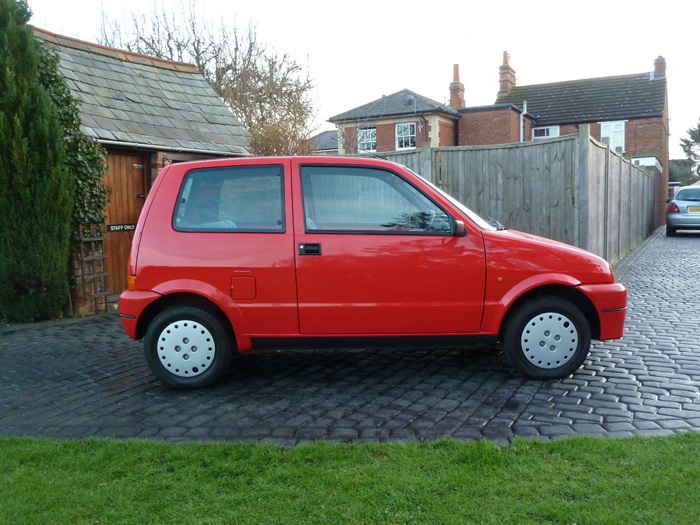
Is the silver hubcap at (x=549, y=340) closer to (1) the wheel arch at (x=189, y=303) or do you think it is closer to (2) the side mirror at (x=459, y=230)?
(2) the side mirror at (x=459, y=230)

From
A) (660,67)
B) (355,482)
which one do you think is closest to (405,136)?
(660,67)

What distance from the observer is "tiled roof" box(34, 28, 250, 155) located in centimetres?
1027

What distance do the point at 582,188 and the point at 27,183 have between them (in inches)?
320

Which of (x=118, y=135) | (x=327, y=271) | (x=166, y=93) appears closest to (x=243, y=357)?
(x=327, y=271)

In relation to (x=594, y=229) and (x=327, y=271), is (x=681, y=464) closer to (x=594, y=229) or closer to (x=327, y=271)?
(x=327, y=271)

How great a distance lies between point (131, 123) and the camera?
418 inches

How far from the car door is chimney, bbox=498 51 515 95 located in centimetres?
3901

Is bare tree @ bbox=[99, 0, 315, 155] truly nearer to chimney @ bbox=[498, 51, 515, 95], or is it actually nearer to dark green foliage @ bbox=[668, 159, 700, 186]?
chimney @ bbox=[498, 51, 515, 95]

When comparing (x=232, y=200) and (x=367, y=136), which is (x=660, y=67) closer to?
(x=367, y=136)

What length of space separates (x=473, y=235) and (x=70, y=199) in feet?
20.2

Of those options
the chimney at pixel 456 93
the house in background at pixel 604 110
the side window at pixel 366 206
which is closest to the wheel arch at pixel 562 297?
the side window at pixel 366 206

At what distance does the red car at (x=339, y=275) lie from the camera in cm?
513

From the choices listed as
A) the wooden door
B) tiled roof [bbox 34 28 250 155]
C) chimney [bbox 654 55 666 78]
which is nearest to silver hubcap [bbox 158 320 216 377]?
the wooden door

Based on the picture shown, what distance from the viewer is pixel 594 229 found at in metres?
10.5
